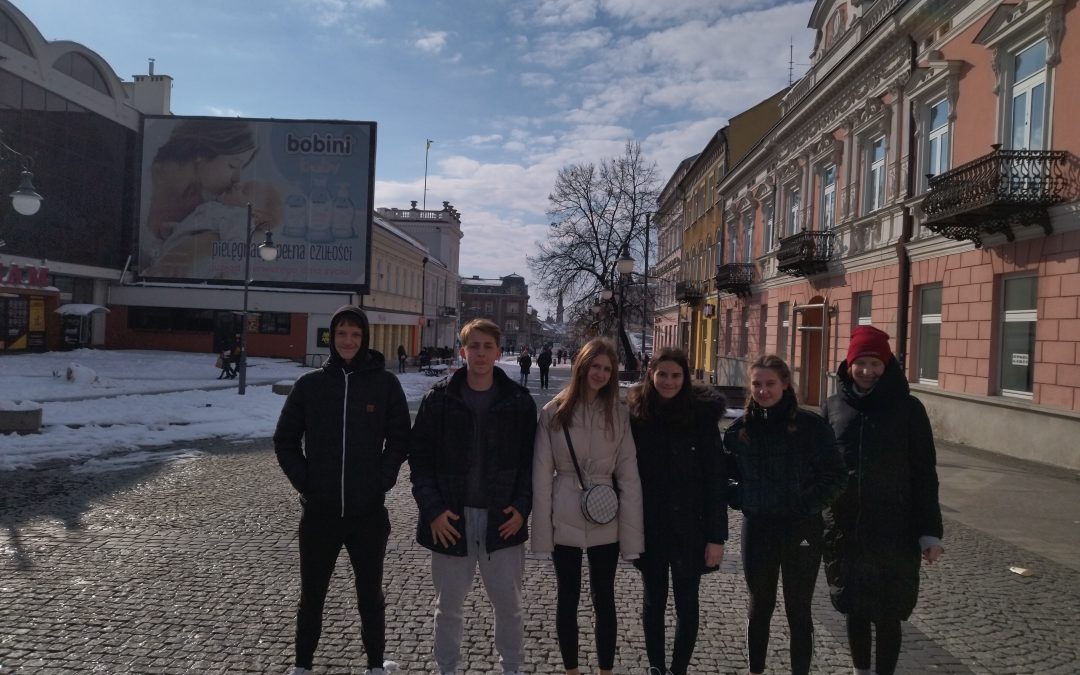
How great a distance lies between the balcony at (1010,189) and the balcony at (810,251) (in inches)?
265

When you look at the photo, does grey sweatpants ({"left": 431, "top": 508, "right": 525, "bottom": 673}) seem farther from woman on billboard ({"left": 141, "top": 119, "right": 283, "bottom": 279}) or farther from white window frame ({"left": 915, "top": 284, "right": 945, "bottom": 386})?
woman on billboard ({"left": 141, "top": 119, "right": 283, "bottom": 279})

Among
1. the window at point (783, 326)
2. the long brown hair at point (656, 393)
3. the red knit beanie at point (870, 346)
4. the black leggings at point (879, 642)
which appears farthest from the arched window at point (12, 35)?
the black leggings at point (879, 642)

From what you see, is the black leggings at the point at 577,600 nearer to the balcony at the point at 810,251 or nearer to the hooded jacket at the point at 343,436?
the hooded jacket at the point at 343,436

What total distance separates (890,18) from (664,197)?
3531 centimetres

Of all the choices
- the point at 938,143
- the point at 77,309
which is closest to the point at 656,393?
the point at 938,143

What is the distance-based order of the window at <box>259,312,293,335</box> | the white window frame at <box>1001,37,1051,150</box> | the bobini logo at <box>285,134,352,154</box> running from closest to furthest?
the white window frame at <box>1001,37,1051,150</box> < the bobini logo at <box>285,134,352,154</box> < the window at <box>259,312,293,335</box>

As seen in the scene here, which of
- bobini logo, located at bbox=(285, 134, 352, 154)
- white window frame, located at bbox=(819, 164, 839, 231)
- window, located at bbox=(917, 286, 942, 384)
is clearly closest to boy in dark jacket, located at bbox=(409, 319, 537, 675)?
window, located at bbox=(917, 286, 942, 384)

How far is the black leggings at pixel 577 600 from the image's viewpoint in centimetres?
335

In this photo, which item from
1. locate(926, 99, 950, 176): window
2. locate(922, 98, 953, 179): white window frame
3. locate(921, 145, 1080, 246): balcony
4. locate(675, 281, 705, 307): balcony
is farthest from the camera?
locate(675, 281, 705, 307): balcony

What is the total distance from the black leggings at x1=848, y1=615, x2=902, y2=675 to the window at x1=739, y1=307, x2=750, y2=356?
77.7ft

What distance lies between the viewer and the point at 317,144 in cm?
3347

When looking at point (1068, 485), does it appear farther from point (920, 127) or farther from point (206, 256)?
point (206, 256)

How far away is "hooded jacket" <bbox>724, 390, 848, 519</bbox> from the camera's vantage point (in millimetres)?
3223

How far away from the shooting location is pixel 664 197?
164 ft
